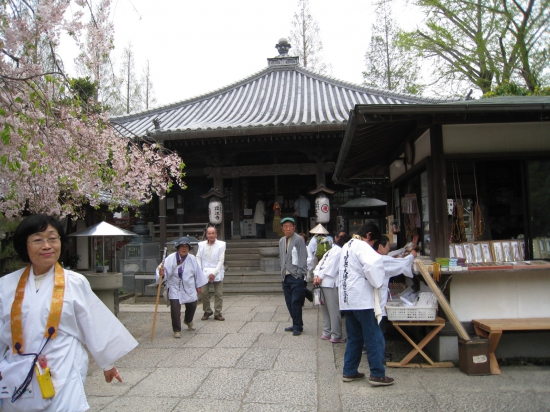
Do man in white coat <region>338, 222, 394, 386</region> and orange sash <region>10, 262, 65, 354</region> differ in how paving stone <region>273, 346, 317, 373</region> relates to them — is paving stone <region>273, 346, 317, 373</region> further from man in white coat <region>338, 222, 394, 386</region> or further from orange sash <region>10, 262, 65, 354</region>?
orange sash <region>10, 262, 65, 354</region>

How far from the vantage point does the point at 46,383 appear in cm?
247

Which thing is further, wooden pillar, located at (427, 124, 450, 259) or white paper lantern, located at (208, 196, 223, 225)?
white paper lantern, located at (208, 196, 223, 225)

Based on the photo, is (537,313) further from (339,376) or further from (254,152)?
(254,152)

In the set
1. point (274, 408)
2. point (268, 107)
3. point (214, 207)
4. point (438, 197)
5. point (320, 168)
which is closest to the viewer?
point (274, 408)

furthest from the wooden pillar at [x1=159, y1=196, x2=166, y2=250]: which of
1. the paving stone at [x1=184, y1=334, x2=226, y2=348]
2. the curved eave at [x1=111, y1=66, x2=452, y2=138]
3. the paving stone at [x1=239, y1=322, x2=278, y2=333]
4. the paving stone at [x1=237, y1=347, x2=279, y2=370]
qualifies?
the paving stone at [x1=237, y1=347, x2=279, y2=370]

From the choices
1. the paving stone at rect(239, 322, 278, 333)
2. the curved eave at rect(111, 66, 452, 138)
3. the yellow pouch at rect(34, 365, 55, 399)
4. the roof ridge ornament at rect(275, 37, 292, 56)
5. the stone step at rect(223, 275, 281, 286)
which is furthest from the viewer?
the roof ridge ornament at rect(275, 37, 292, 56)

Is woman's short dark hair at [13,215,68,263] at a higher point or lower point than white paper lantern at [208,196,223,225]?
lower

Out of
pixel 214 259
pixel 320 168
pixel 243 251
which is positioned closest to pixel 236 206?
pixel 243 251

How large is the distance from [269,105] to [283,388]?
1417 cm

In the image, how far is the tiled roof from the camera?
1412 cm

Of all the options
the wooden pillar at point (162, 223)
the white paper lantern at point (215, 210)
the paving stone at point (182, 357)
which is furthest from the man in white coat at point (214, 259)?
the wooden pillar at point (162, 223)

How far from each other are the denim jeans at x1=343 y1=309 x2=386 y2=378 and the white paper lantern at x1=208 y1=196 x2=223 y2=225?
367 inches

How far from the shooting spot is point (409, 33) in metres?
19.0

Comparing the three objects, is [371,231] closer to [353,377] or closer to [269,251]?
[353,377]
